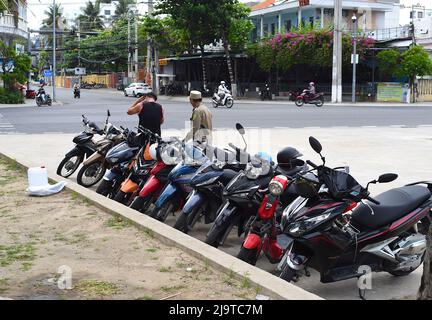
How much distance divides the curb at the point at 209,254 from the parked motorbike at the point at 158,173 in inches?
10.8

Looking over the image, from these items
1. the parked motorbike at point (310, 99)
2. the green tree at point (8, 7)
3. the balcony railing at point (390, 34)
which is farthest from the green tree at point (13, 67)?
the balcony railing at point (390, 34)

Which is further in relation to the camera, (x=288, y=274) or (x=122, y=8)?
(x=122, y=8)

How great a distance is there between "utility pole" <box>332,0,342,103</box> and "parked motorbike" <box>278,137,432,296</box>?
31.7 meters

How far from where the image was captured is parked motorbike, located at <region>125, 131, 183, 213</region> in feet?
22.4

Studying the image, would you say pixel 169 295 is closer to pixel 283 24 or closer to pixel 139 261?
pixel 139 261

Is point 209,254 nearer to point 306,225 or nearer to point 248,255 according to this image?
point 248,255

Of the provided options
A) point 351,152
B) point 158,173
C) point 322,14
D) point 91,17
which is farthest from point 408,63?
point 91,17

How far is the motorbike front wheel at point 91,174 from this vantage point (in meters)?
8.80

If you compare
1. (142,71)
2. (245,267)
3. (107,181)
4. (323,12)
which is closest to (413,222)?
(245,267)

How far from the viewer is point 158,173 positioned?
6.93 metres

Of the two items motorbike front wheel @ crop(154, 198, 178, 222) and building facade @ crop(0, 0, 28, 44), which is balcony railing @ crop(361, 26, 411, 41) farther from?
motorbike front wheel @ crop(154, 198, 178, 222)

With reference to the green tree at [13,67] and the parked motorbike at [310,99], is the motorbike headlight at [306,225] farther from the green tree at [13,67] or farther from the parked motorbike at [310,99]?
the green tree at [13,67]

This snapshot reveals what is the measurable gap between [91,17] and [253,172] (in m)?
84.3

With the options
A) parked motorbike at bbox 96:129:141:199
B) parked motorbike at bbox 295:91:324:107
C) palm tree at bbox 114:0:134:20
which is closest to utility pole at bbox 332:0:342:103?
parked motorbike at bbox 295:91:324:107
